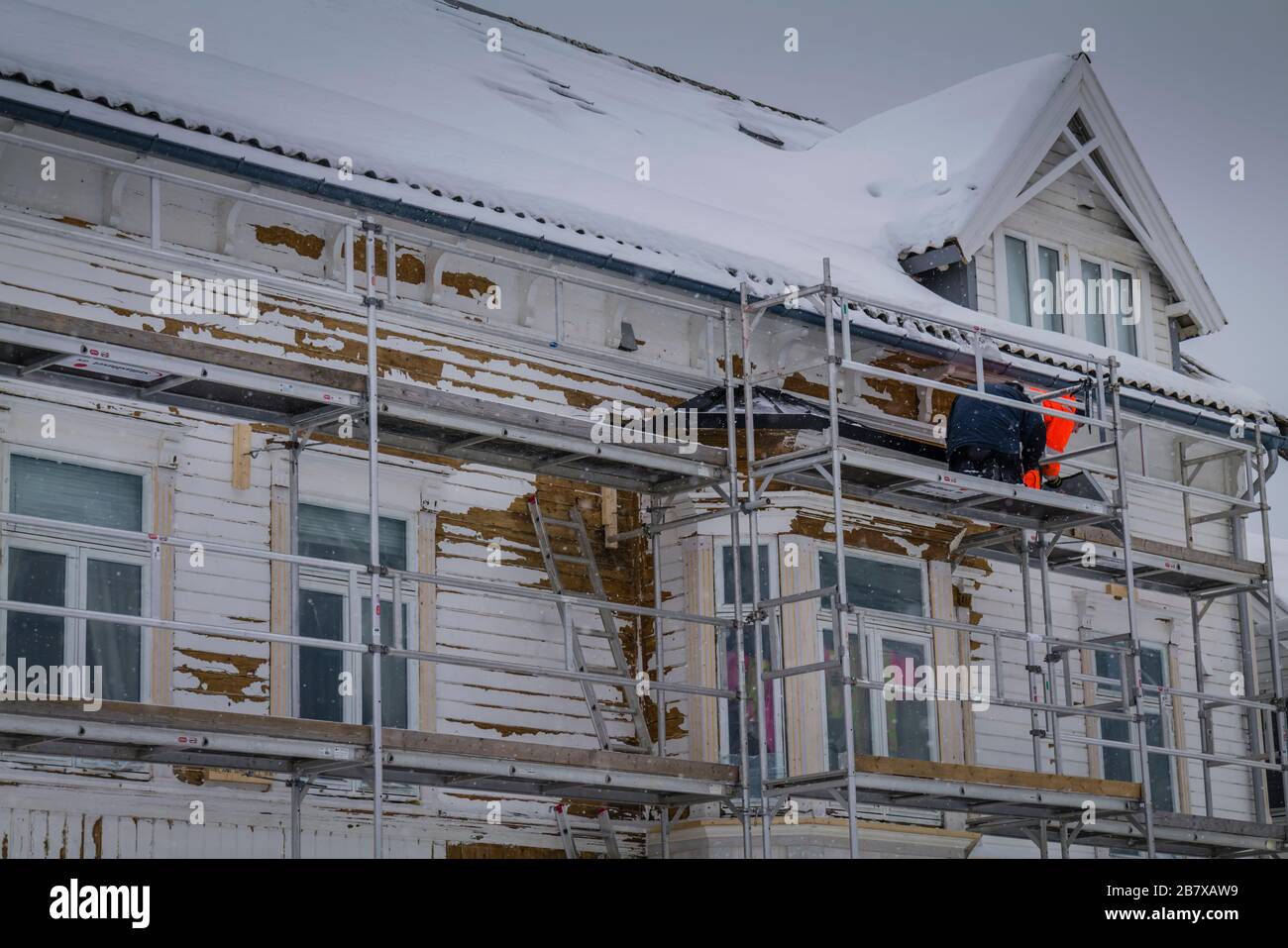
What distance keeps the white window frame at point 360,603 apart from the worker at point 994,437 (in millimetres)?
4408

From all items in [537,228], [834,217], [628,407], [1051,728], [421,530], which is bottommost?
[1051,728]

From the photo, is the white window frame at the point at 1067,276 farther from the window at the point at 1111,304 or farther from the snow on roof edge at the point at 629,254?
the snow on roof edge at the point at 629,254

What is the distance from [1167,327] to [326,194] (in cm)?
1083

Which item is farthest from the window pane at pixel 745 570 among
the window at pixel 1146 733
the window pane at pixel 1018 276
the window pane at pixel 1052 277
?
the window pane at pixel 1052 277

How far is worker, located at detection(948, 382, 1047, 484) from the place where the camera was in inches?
667

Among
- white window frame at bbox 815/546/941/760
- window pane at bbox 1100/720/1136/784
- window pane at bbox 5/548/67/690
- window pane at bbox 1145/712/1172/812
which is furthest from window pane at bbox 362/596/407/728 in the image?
window pane at bbox 1145/712/1172/812

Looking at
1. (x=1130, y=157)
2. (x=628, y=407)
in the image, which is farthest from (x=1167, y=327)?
(x=628, y=407)

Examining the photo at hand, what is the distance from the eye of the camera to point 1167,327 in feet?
73.7

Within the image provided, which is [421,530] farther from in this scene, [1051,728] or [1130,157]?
[1130,157]

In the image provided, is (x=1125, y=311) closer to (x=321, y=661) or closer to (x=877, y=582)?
(x=877, y=582)

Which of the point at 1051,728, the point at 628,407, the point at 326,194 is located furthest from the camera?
the point at 1051,728

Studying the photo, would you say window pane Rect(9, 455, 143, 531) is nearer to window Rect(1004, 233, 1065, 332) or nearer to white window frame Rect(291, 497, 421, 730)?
white window frame Rect(291, 497, 421, 730)

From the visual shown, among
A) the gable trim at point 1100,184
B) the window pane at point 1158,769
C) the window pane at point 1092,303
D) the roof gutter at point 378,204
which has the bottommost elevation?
the window pane at point 1158,769

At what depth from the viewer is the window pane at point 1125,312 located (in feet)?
72.0
